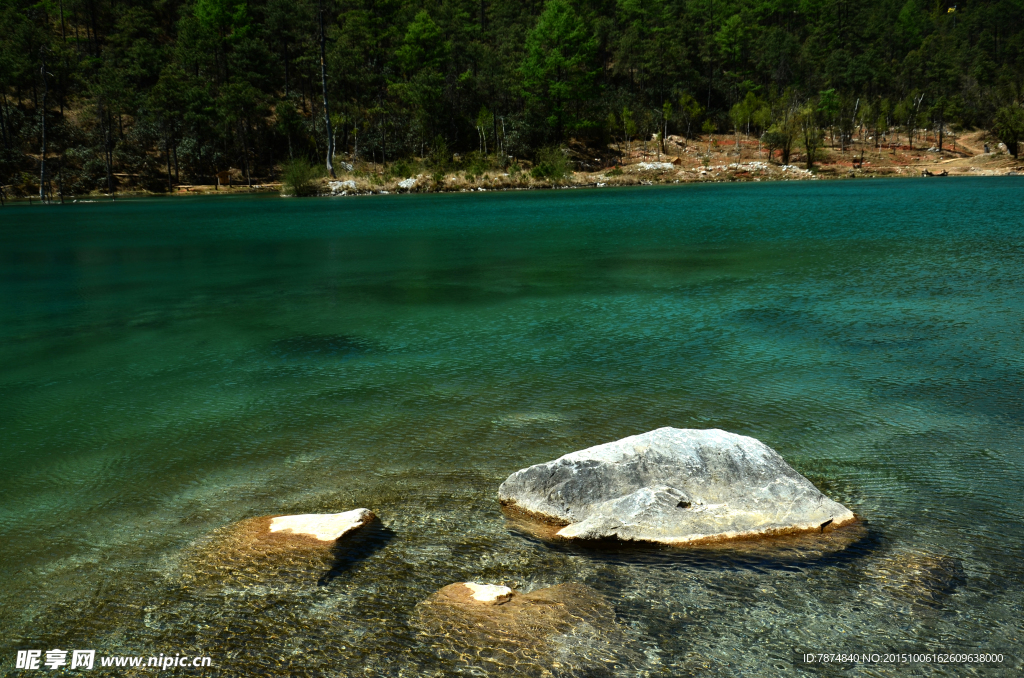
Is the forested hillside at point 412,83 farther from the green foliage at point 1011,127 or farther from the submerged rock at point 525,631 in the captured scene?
the submerged rock at point 525,631

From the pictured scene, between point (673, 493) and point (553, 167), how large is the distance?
8789cm

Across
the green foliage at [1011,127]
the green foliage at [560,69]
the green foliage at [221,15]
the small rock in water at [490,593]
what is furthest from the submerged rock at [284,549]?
the green foliage at [221,15]

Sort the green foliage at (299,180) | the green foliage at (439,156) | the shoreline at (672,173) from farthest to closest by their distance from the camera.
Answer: the green foliage at (439,156), the shoreline at (672,173), the green foliage at (299,180)

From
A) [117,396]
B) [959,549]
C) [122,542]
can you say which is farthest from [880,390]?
[117,396]

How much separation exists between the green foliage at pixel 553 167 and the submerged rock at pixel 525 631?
88293 mm

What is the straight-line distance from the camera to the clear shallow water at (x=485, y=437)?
18.2ft

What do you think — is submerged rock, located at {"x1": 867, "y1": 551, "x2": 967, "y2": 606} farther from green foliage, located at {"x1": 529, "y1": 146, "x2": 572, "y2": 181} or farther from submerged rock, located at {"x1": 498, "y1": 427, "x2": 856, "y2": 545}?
green foliage, located at {"x1": 529, "y1": 146, "x2": 572, "y2": 181}

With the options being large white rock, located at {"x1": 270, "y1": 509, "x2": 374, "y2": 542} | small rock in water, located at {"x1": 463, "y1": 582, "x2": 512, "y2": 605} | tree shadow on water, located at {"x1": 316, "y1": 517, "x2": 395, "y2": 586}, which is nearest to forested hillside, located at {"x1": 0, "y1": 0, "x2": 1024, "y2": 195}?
large white rock, located at {"x1": 270, "y1": 509, "x2": 374, "y2": 542}

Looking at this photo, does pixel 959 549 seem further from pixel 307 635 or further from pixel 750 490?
pixel 307 635

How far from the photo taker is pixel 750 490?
7.11 meters

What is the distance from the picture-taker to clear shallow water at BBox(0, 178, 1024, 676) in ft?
18.2

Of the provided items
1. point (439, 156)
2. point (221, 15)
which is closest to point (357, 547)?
point (439, 156)

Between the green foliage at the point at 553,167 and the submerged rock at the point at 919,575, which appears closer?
the submerged rock at the point at 919,575

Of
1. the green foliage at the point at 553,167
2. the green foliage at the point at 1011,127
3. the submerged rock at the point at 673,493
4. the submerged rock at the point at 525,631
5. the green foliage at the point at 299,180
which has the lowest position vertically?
the submerged rock at the point at 525,631
